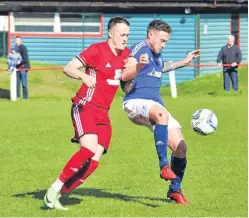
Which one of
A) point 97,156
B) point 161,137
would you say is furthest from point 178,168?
point 97,156

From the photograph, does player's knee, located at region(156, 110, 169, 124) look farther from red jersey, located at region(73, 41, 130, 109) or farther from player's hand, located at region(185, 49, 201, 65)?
player's hand, located at region(185, 49, 201, 65)

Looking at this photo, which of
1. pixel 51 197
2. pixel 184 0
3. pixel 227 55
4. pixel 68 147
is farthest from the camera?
pixel 184 0

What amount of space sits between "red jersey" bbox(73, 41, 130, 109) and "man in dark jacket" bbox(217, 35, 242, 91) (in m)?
19.1

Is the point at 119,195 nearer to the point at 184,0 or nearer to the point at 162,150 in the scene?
the point at 162,150

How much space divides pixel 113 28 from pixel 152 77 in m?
0.93

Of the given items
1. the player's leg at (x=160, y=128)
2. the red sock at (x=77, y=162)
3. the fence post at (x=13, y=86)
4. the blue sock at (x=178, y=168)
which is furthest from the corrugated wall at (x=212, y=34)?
the red sock at (x=77, y=162)

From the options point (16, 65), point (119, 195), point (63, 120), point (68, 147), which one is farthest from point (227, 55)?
point (119, 195)

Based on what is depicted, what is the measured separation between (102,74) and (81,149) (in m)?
0.87

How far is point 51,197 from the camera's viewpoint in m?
9.36

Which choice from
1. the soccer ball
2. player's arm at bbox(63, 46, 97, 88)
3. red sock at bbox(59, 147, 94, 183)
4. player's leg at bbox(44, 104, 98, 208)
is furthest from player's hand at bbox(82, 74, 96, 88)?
the soccer ball

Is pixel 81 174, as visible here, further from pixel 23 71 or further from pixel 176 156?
pixel 23 71

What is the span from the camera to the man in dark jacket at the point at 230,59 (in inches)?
1121

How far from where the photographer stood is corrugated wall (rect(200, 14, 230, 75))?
38031mm

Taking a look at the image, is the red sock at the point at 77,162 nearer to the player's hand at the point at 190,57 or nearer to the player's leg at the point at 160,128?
the player's leg at the point at 160,128
